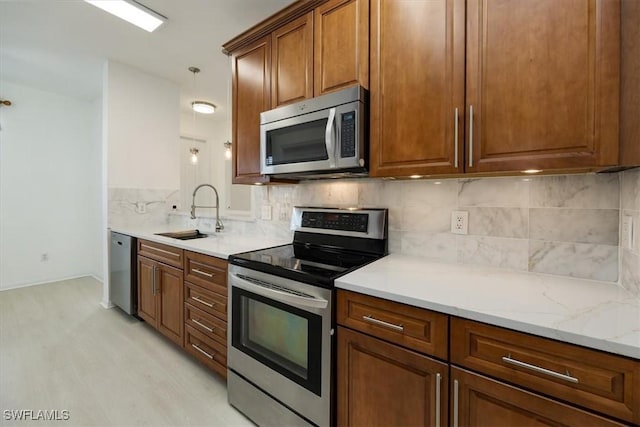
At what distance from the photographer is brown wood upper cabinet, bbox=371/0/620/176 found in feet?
3.11

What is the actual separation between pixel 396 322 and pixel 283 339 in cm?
62

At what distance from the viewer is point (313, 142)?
1.60 meters

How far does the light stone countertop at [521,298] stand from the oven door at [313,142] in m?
0.59

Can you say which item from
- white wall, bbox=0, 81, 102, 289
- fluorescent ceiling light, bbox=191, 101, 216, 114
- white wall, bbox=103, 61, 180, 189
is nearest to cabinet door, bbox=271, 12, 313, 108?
white wall, bbox=103, 61, 180, 189

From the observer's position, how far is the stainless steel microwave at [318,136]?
1425 mm

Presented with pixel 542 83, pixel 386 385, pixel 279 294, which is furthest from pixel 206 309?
pixel 542 83

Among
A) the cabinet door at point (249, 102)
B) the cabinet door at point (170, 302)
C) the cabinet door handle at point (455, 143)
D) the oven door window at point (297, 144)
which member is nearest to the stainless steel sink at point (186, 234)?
the cabinet door at point (170, 302)

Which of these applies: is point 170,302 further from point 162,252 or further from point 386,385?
point 386,385

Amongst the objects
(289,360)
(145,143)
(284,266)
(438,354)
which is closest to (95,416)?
(289,360)

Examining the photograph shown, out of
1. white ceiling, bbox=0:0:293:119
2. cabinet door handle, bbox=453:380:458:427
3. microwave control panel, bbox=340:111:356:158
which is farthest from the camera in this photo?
white ceiling, bbox=0:0:293:119

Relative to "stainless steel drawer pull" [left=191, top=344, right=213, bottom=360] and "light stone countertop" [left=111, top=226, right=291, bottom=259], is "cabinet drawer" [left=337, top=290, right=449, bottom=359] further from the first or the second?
"stainless steel drawer pull" [left=191, top=344, right=213, bottom=360]

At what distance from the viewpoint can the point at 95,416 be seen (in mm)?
1605

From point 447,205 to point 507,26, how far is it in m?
0.81

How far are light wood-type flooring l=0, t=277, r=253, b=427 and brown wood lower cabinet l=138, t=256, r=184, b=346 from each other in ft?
0.64
